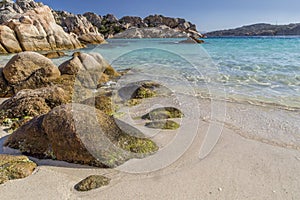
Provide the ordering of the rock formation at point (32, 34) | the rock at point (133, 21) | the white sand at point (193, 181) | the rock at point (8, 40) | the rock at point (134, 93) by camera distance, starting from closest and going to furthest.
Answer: the white sand at point (193, 181) → the rock at point (134, 93) → the rock at point (8, 40) → the rock formation at point (32, 34) → the rock at point (133, 21)

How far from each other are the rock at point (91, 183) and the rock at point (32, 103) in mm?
2375

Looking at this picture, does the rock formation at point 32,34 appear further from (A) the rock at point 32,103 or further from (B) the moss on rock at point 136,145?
(B) the moss on rock at point 136,145

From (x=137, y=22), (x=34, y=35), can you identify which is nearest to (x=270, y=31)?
(x=137, y=22)

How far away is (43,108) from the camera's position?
4234 millimetres

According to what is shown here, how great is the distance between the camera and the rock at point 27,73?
6207 millimetres

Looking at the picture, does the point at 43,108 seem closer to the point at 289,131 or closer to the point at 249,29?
the point at 289,131

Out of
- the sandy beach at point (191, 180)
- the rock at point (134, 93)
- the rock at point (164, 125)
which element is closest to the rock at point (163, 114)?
the rock at point (164, 125)

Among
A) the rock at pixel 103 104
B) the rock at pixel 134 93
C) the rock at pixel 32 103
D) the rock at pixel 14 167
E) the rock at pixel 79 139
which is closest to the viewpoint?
the rock at pixel 14 167

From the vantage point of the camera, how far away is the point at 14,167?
8.20ft

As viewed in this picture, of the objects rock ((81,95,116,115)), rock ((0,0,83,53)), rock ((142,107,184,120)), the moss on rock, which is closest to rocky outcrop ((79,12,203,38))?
rock ((0,0,83,53))

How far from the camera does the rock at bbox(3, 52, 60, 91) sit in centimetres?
621

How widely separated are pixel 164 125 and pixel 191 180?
61.1 inches

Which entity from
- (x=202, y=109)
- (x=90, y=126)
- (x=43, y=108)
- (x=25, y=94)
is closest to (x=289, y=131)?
(x=202, y=109)

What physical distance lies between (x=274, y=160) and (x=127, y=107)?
10.7 feet
